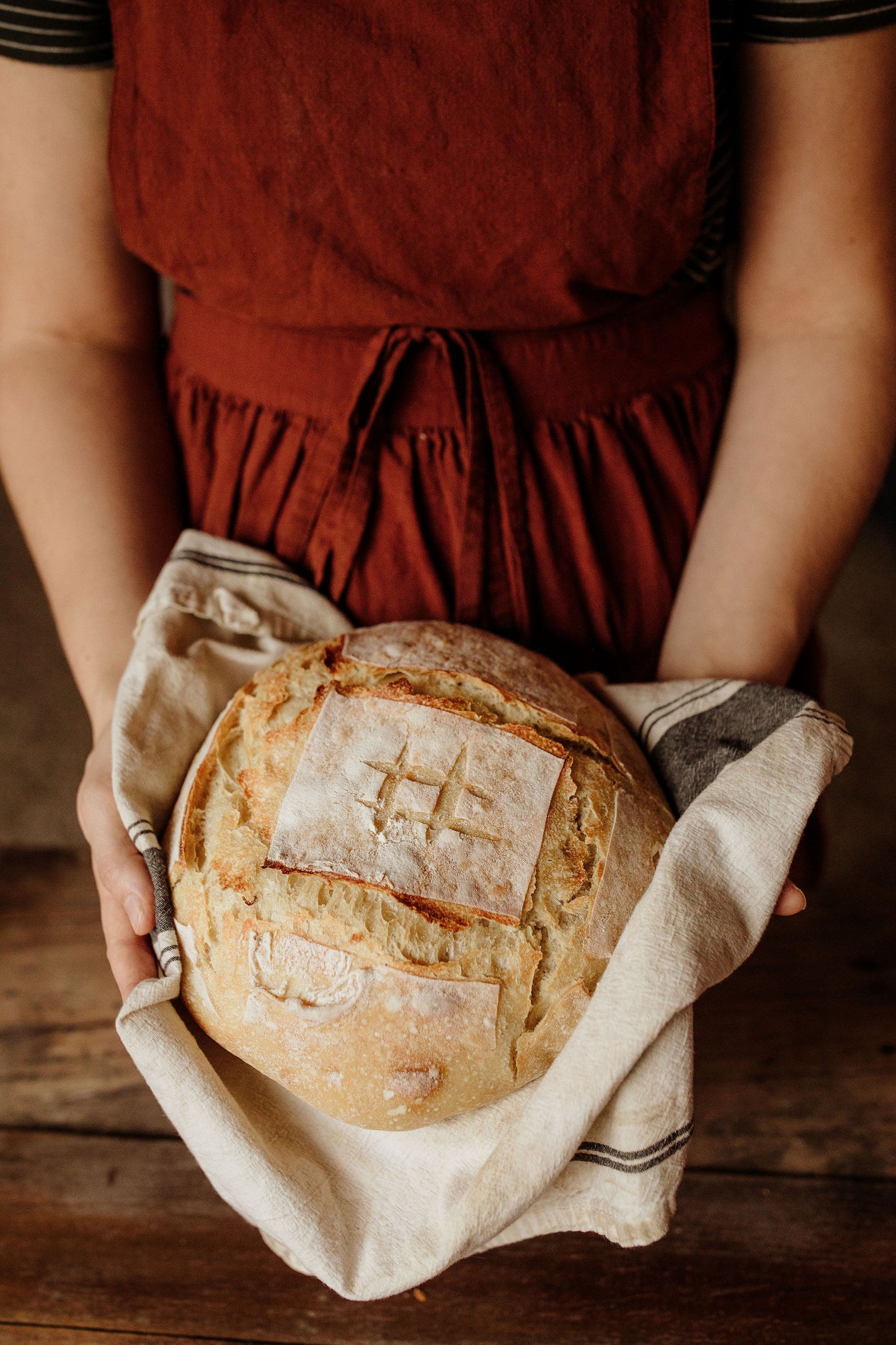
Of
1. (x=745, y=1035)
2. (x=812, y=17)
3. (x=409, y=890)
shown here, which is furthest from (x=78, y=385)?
(x=745, y=1035)

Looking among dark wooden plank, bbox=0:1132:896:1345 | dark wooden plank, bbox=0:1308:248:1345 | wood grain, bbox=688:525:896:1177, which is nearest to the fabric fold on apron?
wood grain, bbox=688:525:896:1177

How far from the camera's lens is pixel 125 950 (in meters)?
0.80

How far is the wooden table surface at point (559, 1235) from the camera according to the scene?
0.90 meters

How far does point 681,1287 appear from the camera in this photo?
92 centimetres

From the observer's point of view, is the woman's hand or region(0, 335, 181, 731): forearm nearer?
the woman's hand

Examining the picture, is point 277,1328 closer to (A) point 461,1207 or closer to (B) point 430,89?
(A) point 461,1207

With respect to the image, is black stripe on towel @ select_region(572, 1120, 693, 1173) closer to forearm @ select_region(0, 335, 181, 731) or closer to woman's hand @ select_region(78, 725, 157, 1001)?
woman's hand @ select_region(78, 725, 157, 1001)

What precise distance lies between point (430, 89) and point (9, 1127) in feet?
3.74

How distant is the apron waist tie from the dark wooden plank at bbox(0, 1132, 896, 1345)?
0.63 m

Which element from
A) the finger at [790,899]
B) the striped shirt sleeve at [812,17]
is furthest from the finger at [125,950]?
the striped shirt sleeve at [812,17]

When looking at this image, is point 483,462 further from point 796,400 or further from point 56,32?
point 56,32

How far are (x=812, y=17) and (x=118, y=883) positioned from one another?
0.96 meters

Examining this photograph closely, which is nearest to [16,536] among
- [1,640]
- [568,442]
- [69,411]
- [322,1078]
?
[1,640]

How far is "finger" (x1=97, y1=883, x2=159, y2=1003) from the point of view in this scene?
0.79 meters
